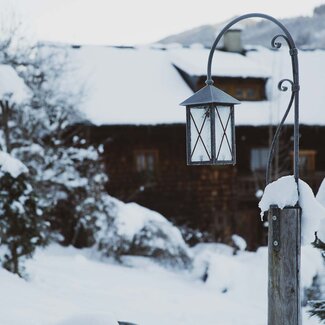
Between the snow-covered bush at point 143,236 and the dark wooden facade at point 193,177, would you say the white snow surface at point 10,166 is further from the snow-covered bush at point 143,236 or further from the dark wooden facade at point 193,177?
the dark wooden facade at point 193,177

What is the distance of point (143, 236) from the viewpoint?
15.3 meters

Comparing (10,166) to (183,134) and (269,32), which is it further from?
(269,32)

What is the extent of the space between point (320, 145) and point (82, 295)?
13210mm

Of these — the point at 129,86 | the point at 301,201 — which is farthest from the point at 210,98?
the point at 129,86

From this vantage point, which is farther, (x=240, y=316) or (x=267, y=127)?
(x=267, y=127)

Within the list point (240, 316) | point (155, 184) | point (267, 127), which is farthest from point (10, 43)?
point (240, 316)

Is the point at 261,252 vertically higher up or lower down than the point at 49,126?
lower down

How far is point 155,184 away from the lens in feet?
64.1

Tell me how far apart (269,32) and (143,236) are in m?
61.3

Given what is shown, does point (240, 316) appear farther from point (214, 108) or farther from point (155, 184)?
point (155, 184)

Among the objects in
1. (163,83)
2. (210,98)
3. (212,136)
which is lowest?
(212,136)

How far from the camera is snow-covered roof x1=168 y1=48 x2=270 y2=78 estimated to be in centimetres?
1970

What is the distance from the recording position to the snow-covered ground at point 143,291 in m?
8.25

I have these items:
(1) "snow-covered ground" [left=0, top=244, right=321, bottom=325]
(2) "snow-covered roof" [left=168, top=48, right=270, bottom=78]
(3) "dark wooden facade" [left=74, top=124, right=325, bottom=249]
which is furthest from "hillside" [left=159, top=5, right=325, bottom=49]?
(1) "snow-covered ground" [left=0, top=244, right=321, bottom=325]
